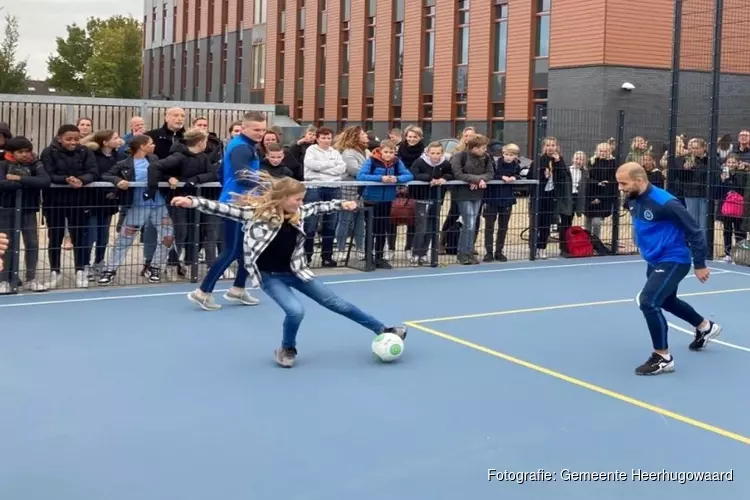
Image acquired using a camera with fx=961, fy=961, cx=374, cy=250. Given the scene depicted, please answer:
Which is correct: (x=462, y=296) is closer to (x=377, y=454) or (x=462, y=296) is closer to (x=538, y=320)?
(x=538, y=320)

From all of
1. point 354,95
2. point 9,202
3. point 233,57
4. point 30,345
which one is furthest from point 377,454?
point 233,57

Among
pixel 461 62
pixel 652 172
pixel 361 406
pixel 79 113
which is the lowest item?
pixel 361 406

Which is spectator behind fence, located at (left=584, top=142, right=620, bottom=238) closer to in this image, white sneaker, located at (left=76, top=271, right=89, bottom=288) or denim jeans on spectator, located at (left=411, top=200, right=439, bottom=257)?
denim jeans on spectator, located at (left=411, top=200, right=439, bottom=257)

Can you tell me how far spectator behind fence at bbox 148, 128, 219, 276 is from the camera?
1123 centimetres

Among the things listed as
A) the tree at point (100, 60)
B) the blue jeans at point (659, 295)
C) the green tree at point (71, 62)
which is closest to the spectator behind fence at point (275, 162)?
the blue jeans at point (659, 295)

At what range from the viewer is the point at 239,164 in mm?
9555

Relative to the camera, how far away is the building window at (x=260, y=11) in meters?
49.3

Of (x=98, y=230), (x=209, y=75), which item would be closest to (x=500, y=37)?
(x=98, y=230)

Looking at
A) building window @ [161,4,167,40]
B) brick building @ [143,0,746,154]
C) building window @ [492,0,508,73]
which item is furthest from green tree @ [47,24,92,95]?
building window @ [492,0,508,73]

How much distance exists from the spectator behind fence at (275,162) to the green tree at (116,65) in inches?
2601

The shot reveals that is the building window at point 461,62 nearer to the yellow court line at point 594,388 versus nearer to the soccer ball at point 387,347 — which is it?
the yellow court line at point 594,388

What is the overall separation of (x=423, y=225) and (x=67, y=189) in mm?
5016

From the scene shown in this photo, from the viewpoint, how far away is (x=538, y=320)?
32.0 ft

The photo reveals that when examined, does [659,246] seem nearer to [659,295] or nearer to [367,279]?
[659,295]
